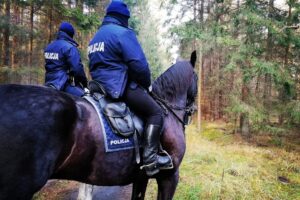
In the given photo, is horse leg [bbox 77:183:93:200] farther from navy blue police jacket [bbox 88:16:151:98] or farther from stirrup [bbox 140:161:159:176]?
navy blue police jacket [bbox 88:16:151:98]

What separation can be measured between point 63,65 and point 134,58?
7.48 feet

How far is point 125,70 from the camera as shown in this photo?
3.88 meters

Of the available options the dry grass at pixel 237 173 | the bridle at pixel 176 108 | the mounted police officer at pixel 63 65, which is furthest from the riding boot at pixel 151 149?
the dry grass at pixel 237 173

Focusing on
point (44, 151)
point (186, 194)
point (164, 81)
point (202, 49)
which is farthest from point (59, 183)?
point (202, 49)

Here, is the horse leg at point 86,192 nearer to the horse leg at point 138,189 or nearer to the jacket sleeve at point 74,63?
the horse leg at point 138,189

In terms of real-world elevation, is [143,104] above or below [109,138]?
above

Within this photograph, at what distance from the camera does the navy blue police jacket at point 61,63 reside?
5.54m

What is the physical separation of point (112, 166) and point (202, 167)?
22.0ft

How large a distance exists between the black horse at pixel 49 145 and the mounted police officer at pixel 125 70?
0.30 m

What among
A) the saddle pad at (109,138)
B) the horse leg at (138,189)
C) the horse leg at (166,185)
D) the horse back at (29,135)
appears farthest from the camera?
the horse leg at (138,189)

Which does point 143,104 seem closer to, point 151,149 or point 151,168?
point 151,149

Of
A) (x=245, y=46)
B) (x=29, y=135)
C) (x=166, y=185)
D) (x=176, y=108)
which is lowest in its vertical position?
(x=166, y=185)

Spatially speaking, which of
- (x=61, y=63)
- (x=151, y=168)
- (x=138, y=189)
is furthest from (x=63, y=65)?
(x=151, y=168)

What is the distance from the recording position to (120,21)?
391 centimetres
